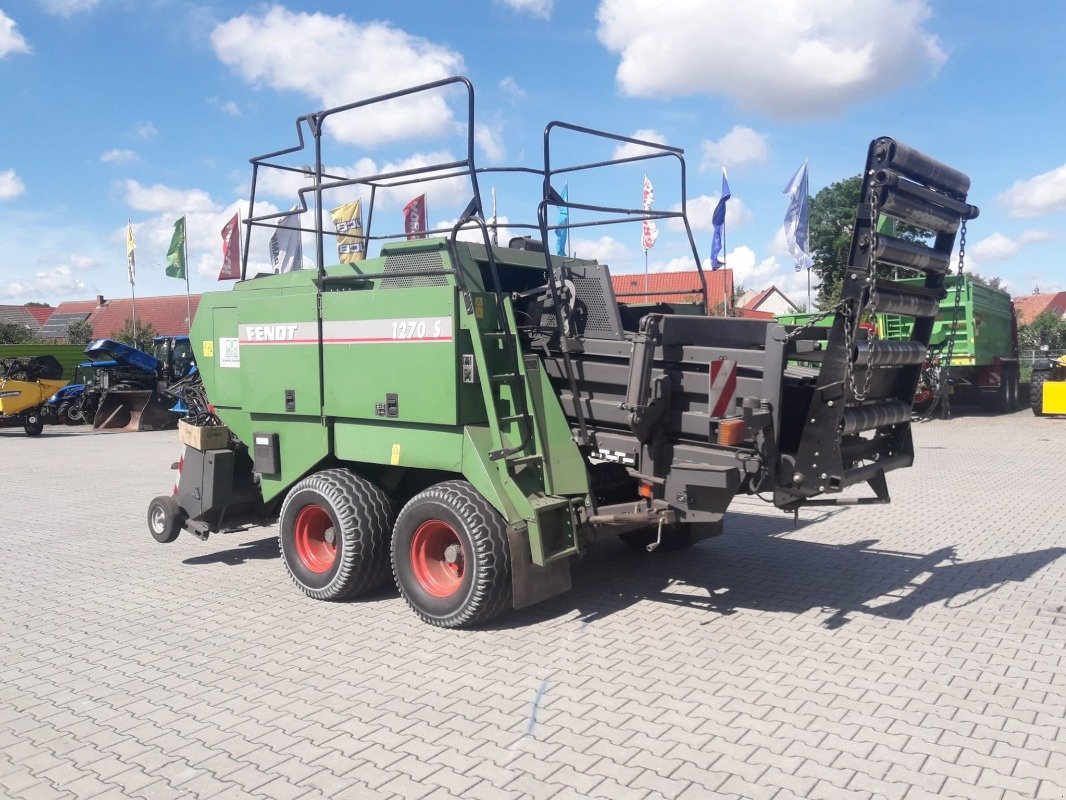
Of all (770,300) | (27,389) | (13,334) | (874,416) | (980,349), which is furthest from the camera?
(770,300)

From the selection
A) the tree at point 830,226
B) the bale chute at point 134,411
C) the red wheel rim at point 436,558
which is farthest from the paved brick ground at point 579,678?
the tree at point 830,226

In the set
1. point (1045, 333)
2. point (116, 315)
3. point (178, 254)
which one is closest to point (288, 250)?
point (178, 254)

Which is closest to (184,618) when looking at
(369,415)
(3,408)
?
(369,415)

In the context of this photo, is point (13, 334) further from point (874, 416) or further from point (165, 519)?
point (874, 416)

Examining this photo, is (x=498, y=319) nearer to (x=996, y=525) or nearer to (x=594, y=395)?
(x=594, y=395)

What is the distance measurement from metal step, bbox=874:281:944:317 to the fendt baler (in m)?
0.01

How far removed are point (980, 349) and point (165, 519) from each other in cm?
1708

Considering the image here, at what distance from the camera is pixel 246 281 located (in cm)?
675

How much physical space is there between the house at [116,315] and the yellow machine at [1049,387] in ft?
133

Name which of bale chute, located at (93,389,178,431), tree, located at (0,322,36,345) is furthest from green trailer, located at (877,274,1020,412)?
tree, located at (0,322,36,345)

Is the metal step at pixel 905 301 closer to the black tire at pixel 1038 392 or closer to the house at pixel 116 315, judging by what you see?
the black tire at pixel 1038 392

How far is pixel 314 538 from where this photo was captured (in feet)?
20.7

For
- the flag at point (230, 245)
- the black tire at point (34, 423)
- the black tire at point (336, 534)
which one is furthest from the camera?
the flag at point (230, 245)

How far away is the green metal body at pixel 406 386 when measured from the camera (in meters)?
5.29
